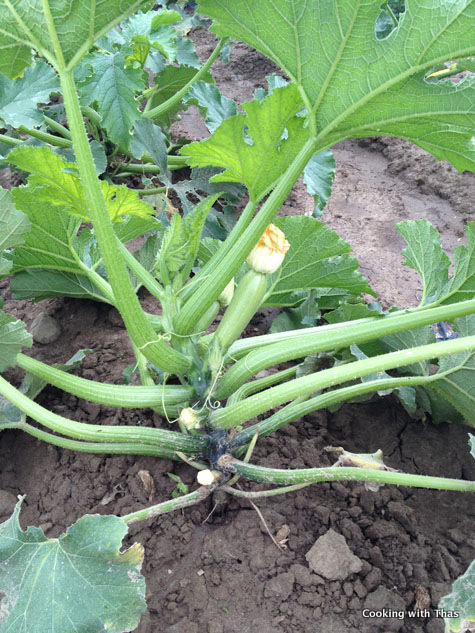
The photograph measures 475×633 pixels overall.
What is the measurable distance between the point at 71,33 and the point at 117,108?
105 centimetres

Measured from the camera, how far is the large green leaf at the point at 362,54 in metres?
1.23

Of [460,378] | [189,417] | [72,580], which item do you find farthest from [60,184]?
[460,378]

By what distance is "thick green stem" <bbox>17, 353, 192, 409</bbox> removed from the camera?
1554 mm

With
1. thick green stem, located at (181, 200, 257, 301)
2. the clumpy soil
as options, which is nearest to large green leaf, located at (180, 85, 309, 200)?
thick green stem, located at (181, 200, 257, 301)

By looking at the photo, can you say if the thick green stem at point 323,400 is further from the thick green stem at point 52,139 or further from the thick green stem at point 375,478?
the thick green stem at point 52,139

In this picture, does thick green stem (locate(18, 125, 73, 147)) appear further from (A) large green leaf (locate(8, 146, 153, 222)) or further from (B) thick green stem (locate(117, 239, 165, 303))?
(B) thick green stem (locate(117, 239, 165, 303))

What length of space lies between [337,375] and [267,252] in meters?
0.44

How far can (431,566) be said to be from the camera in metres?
1.62

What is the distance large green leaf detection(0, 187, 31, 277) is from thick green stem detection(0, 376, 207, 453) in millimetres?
386

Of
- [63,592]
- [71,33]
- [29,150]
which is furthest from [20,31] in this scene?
[63,592]

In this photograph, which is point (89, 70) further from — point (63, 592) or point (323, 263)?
point (63, 592)

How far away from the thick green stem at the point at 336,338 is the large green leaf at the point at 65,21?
0.90 metres

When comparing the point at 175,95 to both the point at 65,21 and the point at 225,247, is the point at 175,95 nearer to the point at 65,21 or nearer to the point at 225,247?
the point at 225,247

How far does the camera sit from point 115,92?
2322 millimetres
